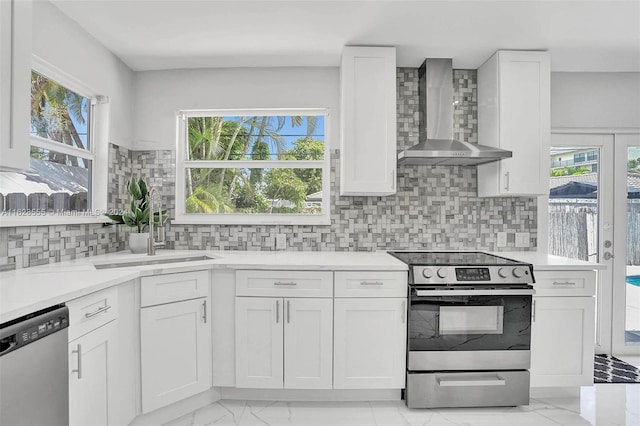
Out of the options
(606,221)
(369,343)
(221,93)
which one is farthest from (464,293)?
(221,93)

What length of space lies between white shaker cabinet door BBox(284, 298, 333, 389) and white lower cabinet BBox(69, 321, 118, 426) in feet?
3.15

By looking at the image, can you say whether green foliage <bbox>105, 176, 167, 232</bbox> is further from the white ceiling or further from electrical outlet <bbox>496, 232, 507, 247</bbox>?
electrical outlet <bbox>496, 232, 507, 247</bbox>

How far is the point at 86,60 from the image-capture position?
2.61m

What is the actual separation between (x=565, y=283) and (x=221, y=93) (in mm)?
2866

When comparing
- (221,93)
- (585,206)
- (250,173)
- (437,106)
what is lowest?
(585,206)

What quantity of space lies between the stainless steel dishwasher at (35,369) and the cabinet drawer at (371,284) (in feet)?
4.77

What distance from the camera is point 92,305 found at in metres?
1.73

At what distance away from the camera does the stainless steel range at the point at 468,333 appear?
7.91ft

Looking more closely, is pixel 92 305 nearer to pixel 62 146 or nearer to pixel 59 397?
pixel 59 397

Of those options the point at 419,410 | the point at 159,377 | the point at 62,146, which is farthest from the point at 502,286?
the point at 62,146

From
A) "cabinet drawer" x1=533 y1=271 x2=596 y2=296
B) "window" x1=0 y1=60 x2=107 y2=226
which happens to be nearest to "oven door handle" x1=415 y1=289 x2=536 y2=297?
"cabinet drawer" x1=533 y1=271 x2=596 y2=296

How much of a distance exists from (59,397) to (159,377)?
0.84 meters

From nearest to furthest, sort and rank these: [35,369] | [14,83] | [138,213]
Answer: [35,369], [14,83], [138,213]

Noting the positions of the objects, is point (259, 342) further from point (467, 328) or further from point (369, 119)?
point (369, 119)
